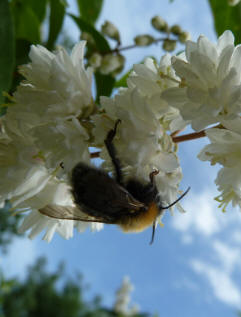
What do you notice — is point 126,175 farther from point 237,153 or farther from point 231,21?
point 231,21

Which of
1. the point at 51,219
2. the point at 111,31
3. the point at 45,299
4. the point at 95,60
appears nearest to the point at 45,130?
the point at 51,219

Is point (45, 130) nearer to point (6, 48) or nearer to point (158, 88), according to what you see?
point (158, 88)

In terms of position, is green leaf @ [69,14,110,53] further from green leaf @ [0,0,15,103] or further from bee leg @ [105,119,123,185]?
bee leg @ [105,119,123,185]

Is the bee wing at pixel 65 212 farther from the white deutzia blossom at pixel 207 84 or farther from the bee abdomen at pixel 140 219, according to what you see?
the white deutzia blossom at pixel 207 84

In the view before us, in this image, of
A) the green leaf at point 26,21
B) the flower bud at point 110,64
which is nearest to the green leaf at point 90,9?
the green leaf at point 26,21

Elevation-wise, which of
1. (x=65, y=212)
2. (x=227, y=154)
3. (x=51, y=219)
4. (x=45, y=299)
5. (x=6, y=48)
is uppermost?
(x=6, y=48)

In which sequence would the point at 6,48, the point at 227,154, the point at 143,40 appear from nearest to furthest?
1. the point at 227,154
2. the point at 6,48
3. the point at 143,40
